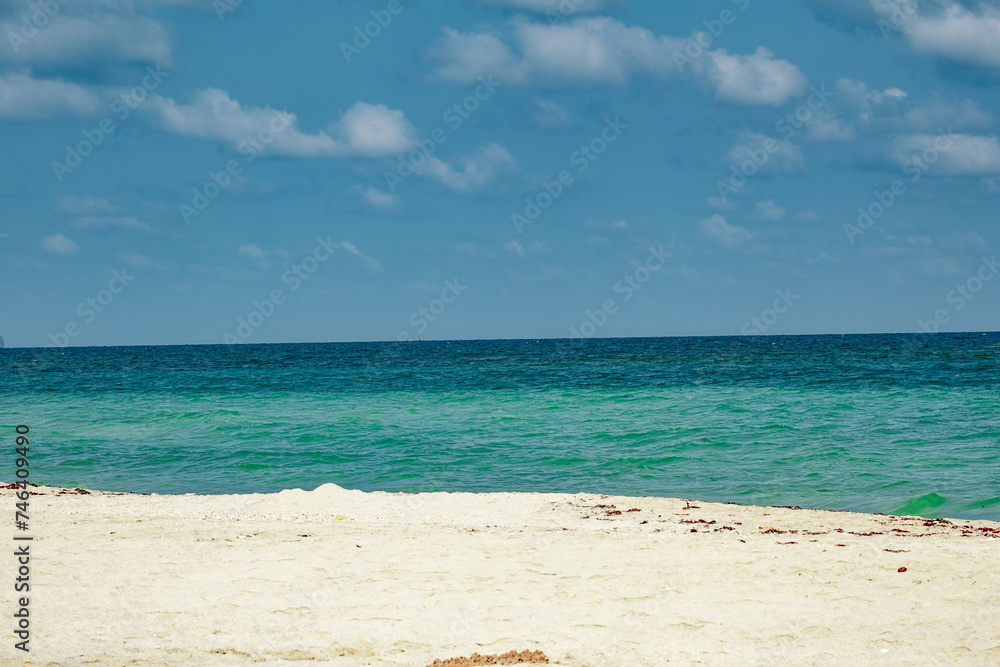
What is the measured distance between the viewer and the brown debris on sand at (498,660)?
6801 millimetres

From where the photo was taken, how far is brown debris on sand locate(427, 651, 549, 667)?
6801 mm

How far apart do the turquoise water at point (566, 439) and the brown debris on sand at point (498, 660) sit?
887 centimetres

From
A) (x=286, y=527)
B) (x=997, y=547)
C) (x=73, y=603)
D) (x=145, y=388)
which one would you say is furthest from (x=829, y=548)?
(x=145, y=388)

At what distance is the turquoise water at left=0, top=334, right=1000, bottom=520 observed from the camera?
16188 millimetres

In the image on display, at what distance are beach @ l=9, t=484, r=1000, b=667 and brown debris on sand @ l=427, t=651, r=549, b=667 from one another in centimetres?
4

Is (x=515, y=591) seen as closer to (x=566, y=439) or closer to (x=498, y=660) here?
(x=498, y=660)

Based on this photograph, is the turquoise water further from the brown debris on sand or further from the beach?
the brown debris on sand

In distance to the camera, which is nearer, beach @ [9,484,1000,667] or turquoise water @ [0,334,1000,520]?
beach @ [9,484,1000,667]

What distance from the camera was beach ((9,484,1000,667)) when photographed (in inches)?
281

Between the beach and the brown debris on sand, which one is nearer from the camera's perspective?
the brown debris on sand

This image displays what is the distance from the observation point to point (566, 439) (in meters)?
21.6

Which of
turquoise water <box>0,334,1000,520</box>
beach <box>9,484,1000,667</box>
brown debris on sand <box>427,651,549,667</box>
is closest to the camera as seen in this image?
brown debris on sand <box>427,651,549,667</box>

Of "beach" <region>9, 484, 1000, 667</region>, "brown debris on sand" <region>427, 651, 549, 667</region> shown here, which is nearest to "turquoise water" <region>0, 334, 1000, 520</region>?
"beach" <region>9, 484, 1000, 667</region>

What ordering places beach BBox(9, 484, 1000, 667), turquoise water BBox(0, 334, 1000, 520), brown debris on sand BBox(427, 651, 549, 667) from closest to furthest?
brown debris on sand BBox(427, 651, 549, 667)
beach BBox(9, 484, 1000, 667)
turquoise water BBox(0, 334, 1000, 520)
